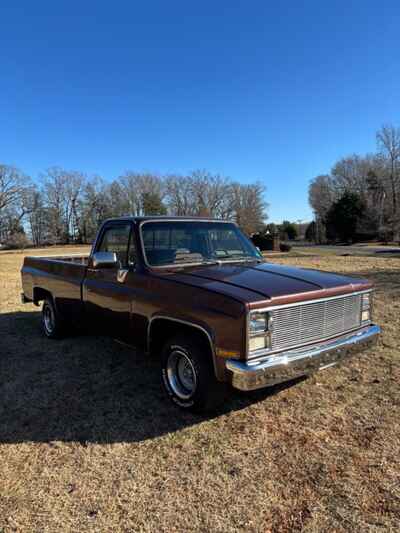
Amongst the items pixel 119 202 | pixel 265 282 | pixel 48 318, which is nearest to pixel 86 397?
pixel 265 282

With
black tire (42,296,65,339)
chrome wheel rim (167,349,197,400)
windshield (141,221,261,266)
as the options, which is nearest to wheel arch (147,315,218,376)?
chrome wheel rim (167,349,197,400)

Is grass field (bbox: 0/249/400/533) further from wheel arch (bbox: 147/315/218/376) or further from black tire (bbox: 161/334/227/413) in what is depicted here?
wheel arch (bbox: 147/315/218/376)

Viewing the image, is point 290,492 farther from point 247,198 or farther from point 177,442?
point 247,198

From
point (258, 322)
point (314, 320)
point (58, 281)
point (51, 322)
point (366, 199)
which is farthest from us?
point (366, 199)

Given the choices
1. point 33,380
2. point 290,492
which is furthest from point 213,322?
point 33,380

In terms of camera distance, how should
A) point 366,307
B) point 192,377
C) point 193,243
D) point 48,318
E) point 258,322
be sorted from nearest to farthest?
point 258,322 → point 192,377 → point 366,307 → point 193,243 → point 48,318

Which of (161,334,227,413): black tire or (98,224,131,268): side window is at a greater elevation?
(98,224,131,268): side window

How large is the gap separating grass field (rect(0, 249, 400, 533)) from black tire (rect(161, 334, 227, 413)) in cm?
20

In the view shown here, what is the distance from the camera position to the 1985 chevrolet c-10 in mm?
2910

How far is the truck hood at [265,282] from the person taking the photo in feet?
9.88

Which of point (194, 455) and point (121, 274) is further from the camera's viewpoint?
point (121, 274)

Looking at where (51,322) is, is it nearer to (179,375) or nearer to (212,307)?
(179,375)

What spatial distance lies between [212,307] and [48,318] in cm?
419

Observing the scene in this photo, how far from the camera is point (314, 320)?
327 centimetres
